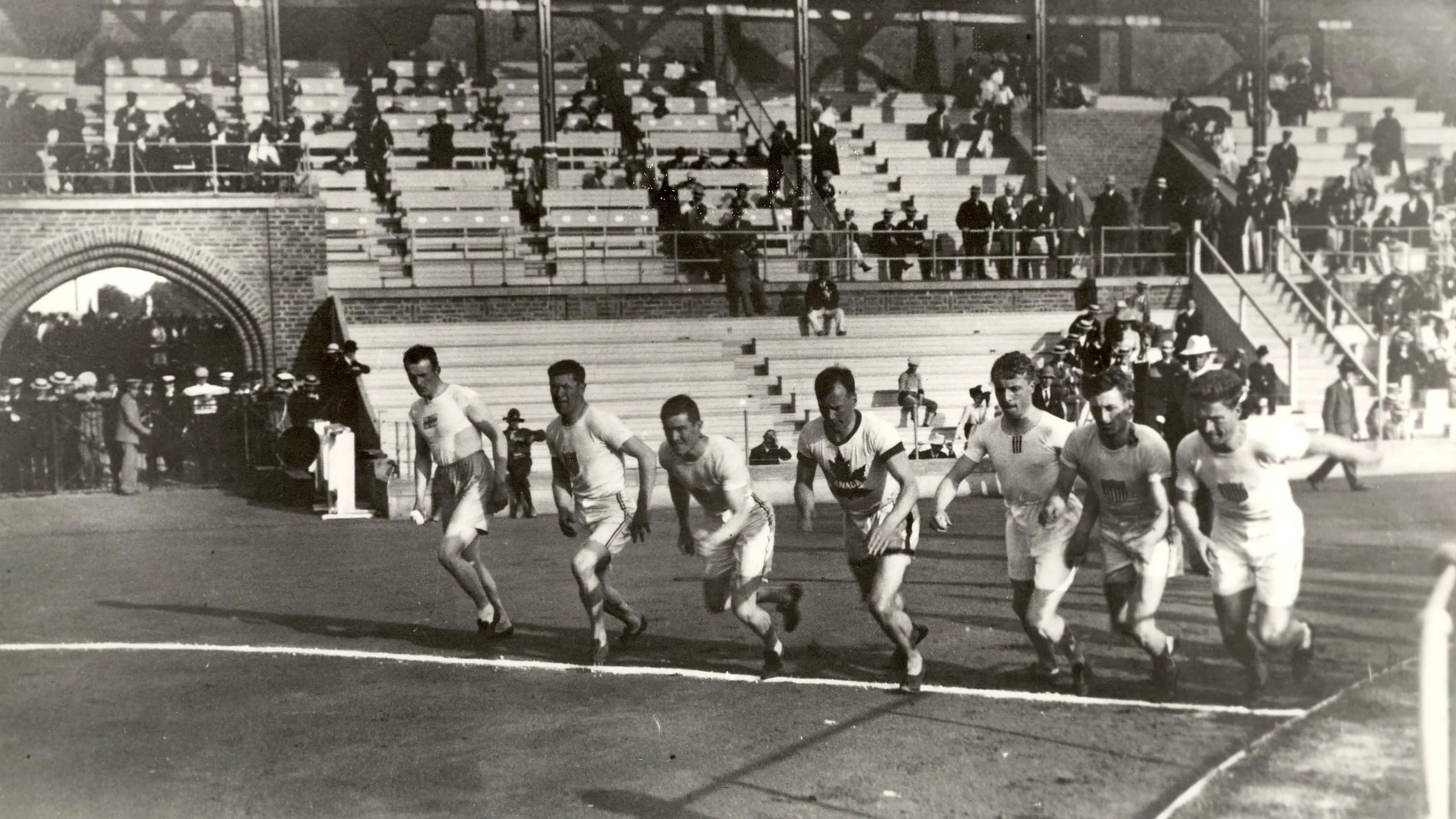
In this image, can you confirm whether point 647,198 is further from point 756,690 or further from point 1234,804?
point 1234,804

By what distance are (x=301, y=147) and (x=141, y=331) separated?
4.08 metres

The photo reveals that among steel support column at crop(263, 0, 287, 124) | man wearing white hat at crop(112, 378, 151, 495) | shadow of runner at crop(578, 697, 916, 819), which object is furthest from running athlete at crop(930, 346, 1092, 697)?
steel support column at crop(263, 0, 287, 124)

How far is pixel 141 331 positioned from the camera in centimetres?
2355

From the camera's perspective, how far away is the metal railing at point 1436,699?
3436 millimetres

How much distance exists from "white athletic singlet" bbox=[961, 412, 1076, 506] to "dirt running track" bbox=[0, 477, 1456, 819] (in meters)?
1.14

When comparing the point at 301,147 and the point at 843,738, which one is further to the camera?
the point at 301,147

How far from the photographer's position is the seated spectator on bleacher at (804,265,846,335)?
23250 mm

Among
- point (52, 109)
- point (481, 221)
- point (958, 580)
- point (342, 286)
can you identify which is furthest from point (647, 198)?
point (958, 580)

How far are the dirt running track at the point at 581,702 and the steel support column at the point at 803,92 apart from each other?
13974mm

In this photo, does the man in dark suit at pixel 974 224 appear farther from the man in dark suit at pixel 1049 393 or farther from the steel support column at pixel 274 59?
the steel support column at pixel 274 59

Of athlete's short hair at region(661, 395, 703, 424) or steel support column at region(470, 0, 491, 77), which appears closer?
athlete's short hair at region(661, 395, 703, 424)

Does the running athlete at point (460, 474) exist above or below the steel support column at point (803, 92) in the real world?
below

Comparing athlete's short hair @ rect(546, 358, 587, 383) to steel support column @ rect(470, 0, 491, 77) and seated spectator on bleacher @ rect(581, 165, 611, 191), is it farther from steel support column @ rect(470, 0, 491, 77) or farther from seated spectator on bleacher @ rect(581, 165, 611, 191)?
steel support column @ rect(470, 0, 491, 77)

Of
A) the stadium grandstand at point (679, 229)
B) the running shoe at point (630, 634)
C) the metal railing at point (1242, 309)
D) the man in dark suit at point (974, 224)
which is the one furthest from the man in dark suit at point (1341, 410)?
the running shoe at point (630, 634)
